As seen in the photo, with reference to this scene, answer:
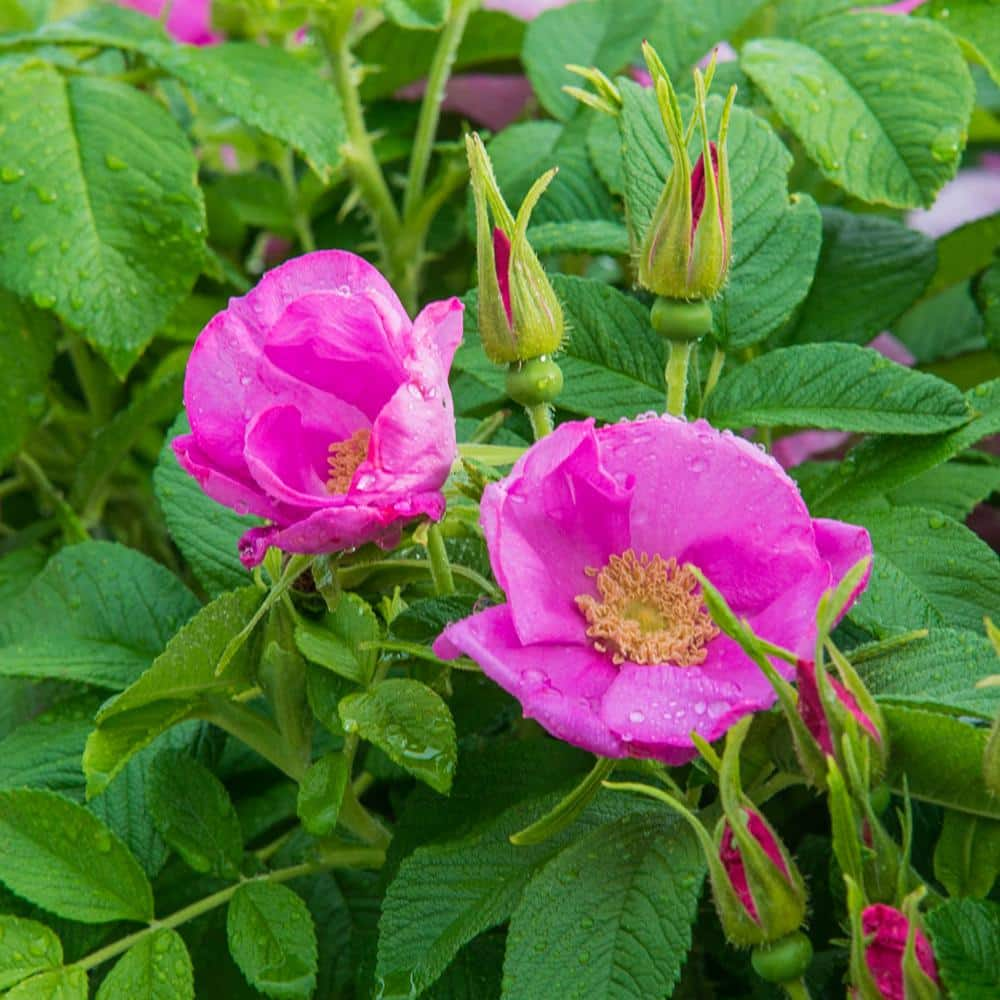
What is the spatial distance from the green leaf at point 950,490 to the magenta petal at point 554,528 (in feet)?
0.61

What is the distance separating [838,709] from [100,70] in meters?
0.70

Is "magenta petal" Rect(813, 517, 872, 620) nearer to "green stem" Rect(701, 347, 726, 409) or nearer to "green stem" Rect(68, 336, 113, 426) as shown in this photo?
"green stem" Rect(701, 347, 726, 409)

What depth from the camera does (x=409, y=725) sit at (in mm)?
467

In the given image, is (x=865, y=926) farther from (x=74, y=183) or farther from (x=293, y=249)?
(x=293, y=249)

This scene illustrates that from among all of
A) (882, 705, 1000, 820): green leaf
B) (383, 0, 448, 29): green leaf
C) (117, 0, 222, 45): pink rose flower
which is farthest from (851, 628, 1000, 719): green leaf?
(117, 0, 222, 45): pink rose flower

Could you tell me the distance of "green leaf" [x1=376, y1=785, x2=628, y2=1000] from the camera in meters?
0.47

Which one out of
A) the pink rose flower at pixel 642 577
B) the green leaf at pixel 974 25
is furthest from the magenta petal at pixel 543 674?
the green leaf at pixel 974 25

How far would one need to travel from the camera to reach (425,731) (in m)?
0.46

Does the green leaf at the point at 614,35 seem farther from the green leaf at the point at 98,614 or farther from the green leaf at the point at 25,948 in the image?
the green leaf at the point at 25,948

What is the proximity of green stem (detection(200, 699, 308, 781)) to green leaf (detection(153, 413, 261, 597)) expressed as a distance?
77mm

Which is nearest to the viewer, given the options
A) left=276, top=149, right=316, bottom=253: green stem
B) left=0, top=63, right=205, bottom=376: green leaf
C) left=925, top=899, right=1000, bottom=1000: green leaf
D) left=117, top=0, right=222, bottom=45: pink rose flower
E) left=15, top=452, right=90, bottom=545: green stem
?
left=925, top=899, right=1000, bottom=1000: green leaf

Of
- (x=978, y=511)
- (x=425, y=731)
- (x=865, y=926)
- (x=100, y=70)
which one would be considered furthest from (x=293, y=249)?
(x=865, y=926)

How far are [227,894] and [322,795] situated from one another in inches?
3.4

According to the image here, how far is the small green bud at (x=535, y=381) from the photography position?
497 millimetres
